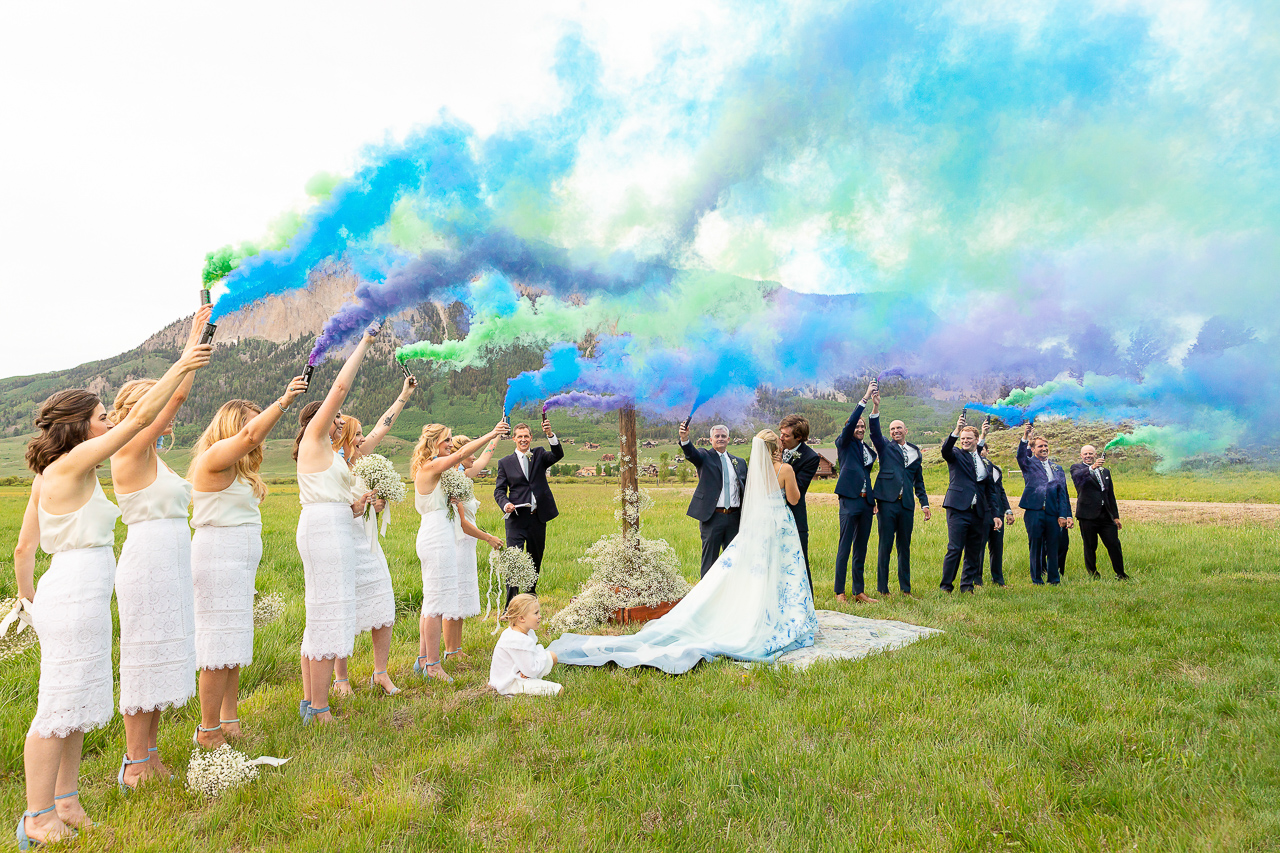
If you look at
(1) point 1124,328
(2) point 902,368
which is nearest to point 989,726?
(2) point 902,368

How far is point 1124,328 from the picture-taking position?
32.2 ft

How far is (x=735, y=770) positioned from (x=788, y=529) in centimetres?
467

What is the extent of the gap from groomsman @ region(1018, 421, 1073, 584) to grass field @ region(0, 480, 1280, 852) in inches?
161

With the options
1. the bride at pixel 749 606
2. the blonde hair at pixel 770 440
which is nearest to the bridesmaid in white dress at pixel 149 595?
the bride at pixel 749 606

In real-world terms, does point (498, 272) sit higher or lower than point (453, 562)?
higher

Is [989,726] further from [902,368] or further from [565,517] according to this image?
[565,517]

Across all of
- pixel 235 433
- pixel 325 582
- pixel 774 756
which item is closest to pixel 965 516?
pixel 774 756

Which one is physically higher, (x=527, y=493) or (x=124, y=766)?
(x=527, y=493)

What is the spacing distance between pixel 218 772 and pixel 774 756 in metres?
3.55

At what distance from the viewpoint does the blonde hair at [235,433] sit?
4746 millimetres

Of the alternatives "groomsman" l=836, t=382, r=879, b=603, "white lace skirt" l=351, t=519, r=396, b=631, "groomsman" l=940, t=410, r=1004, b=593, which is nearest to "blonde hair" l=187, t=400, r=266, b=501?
"white lace skirt" l=351, t=519, r=396, b=631

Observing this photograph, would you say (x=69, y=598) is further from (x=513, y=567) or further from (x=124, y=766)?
(x=513, y=567)

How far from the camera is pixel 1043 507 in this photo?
11.9 m

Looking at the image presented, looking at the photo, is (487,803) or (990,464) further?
(990,464)
